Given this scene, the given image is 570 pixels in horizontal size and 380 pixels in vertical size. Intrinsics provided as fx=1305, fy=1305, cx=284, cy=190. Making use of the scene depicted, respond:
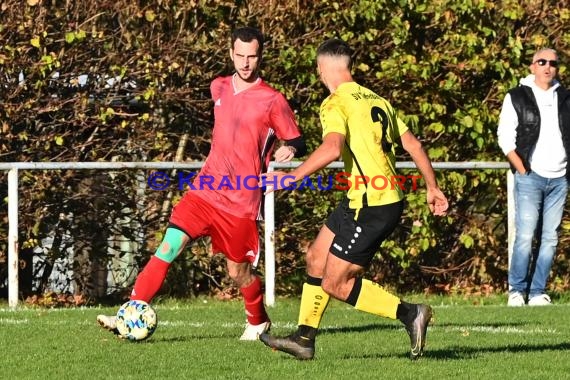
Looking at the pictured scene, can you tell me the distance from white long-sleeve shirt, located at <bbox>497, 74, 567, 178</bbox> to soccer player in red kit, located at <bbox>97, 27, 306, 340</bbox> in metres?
3.71

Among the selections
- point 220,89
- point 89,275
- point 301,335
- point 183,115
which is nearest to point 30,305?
point 89,275

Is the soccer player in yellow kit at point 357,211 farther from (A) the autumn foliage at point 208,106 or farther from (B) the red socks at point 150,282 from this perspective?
(A) the autumn foliage at point 208,106

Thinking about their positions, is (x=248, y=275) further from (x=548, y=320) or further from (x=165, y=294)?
(x=165, y=294)

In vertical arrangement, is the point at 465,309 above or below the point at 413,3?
below

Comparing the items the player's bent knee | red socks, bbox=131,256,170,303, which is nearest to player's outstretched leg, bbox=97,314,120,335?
red socks, bbox=131,256,170,303

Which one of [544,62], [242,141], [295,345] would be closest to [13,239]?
[242,141]

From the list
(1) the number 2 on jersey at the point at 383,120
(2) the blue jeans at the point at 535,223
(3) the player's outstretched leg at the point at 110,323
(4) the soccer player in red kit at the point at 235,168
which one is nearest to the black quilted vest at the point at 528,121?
(2) the blue jeans at the point at 535,223

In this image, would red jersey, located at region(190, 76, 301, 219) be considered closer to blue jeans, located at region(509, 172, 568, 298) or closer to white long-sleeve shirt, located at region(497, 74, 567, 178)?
white long-sleeve shirt, located at region(497, 74, 567, 178)

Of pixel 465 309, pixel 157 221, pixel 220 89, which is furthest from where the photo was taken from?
pixel 157 221

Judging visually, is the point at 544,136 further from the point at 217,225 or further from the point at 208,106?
the point at 217,225

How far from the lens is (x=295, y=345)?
7.38m

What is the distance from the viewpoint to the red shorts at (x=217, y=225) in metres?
8.63

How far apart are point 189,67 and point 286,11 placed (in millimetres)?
1106

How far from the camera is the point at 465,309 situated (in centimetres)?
1112
